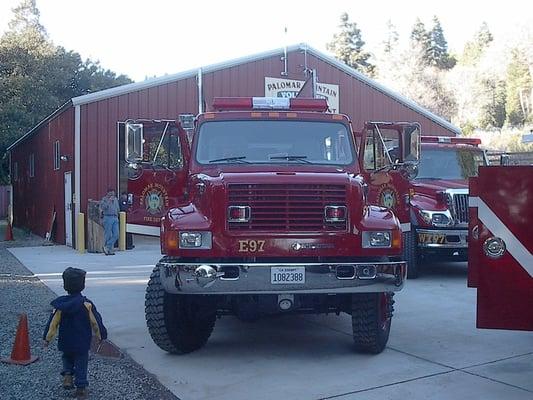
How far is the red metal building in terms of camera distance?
19.4m

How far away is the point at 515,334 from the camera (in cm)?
795

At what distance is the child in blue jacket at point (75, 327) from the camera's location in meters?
5.79

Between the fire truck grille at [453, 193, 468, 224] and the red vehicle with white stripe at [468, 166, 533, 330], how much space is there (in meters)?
6.60

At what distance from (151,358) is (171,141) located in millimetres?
2480

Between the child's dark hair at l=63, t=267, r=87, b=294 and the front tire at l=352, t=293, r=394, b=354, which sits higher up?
the child's dark hair at l=63, t=267, r=87, b=294

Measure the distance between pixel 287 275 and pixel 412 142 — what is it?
2.64m

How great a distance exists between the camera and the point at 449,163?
521 inches

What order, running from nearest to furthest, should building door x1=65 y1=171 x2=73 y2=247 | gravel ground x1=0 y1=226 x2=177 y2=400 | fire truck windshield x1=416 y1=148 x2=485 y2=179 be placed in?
1. gravel ground x1=0 y1=226 x2=177 y2=400
2. fire truck windshield x1=416 y1=148 x2=485 y2=179
3. building door x1=65 y1=171 x2=73 y2=247

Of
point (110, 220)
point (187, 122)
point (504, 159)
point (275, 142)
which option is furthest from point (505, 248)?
point (110, 220)

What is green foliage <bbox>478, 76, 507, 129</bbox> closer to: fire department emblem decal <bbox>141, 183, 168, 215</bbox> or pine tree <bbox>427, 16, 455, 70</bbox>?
pine tree <bbox>427, 16, 455, 70</bbox>

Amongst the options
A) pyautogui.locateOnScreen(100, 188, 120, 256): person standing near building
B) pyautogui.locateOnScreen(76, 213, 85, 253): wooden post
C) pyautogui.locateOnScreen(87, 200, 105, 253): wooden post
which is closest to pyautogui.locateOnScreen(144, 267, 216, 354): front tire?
pyautogui.locateOnScreen(100, 188, 120, 256): person standing near building

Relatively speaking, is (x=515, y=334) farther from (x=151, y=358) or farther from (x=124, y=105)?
(x=124, y=105)

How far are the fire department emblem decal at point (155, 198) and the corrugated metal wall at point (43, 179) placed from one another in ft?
38.8

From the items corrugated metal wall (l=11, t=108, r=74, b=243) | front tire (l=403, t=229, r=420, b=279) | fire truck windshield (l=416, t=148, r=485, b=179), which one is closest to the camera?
front tire (l=403, t=229, r=420, b=279)
